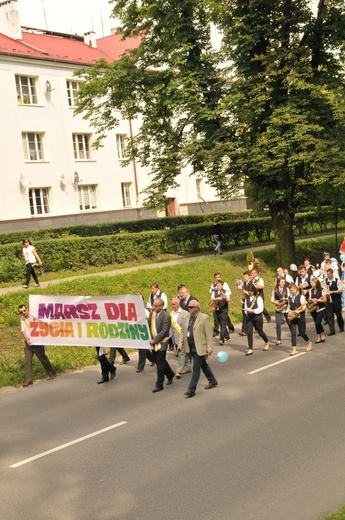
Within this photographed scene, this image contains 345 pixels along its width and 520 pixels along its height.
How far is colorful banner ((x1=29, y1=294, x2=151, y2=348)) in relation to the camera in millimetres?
14344

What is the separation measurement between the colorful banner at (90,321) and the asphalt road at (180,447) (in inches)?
38.0

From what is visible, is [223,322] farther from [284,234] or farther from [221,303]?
[284,234]

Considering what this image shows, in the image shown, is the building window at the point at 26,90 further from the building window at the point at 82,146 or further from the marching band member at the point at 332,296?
the marching band member at the point at 332,296

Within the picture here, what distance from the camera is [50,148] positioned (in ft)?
143

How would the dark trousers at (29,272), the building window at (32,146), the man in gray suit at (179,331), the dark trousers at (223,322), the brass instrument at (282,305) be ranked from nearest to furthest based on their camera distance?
the man in gray suit at (179,331) < the brass instrument at (282,305) < the dark trousers at (223,322) < the dark trousers at (29,272) < the building window at (32,146)

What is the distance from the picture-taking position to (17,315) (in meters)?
19.9

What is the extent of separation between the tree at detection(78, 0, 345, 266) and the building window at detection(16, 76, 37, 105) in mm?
14569

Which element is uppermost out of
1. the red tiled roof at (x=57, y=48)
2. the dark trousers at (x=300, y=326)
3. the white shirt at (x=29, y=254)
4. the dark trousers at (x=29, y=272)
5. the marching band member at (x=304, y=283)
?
the red tiled roof at (x=57, y=48)

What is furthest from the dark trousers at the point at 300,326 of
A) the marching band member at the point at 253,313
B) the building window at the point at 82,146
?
the building window at the point at 82,146

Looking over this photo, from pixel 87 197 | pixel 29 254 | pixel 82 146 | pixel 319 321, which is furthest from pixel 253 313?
pixel 82 146

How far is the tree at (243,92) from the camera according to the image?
83.5 ft

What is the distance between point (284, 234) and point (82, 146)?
71.1 ft

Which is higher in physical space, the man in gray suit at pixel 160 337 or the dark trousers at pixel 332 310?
the man in gray suit at pixel 160 337

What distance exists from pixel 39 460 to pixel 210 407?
324 centimetres
